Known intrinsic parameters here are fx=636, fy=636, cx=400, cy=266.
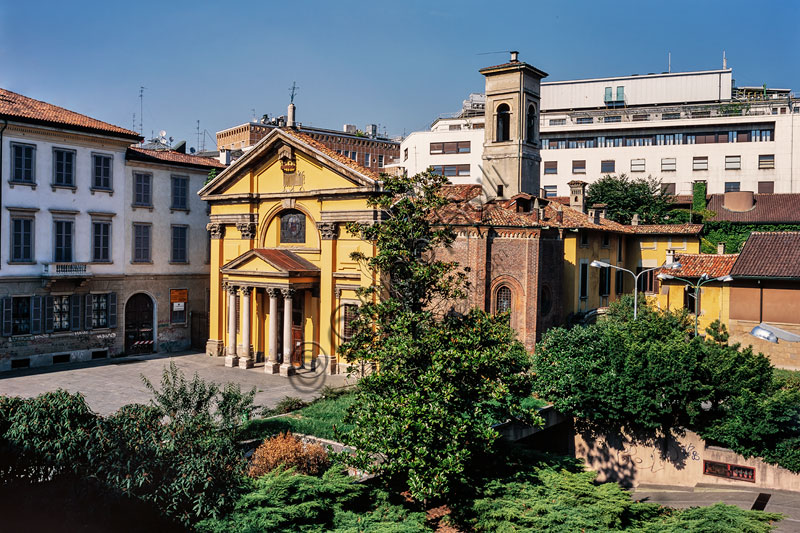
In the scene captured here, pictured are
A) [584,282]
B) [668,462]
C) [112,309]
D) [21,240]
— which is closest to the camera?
[668,462]

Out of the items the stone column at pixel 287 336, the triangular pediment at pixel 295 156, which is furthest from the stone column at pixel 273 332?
the triangular pediment at pixel 295 156

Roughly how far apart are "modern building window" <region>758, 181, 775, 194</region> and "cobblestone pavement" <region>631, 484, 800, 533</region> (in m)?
47.5

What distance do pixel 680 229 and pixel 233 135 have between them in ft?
165

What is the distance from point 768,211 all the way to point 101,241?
4829cm

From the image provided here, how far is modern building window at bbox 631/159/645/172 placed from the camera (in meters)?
63.9

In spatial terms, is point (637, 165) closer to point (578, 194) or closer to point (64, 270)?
point (578, 194)

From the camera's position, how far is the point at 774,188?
2372 inches

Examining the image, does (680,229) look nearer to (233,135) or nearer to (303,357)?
(303,357)

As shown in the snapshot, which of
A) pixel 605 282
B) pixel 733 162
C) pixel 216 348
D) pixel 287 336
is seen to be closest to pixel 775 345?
pixel 605 282

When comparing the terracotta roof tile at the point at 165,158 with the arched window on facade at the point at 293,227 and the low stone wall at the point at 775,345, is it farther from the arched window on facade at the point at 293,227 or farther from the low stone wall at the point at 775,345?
the low stone wall at the point at 775,345

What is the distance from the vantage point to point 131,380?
2778cm

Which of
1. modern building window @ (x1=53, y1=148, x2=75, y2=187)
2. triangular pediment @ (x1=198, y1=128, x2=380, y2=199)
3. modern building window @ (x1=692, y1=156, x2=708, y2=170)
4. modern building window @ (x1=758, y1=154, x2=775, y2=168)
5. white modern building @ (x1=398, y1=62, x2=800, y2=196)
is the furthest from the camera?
modern building window @ (x1=692, y1=156, x2=708, y2=170)

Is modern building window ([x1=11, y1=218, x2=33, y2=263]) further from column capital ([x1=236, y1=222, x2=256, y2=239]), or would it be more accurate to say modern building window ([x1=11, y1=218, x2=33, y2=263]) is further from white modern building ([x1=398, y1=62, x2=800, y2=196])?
white modern building ([x1=398, y1=62, x2=800, y2=196])

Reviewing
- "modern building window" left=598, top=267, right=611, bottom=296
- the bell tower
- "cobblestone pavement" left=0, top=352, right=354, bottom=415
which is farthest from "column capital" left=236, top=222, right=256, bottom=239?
"modern building window" left=598, top=267, right=611, bottom=296
